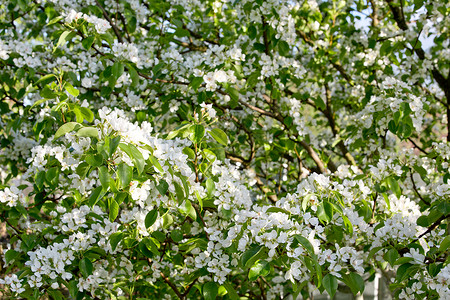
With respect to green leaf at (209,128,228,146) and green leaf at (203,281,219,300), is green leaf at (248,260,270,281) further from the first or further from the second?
green leaf at (209,128,228,146)

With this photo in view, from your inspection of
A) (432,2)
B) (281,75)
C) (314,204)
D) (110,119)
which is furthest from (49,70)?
(432,2)

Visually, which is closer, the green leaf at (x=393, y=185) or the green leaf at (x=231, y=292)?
the green leaf at (x=231, y=292)

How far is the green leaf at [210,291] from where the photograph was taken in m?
1.81

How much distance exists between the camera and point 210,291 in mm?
1817

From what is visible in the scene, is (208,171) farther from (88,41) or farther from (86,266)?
(88,41)

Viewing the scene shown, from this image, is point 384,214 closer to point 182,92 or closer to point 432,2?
point 182,92

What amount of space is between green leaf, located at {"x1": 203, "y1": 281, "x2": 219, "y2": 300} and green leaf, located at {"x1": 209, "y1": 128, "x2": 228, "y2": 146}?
565mm

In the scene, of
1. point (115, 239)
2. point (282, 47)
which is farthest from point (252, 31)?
point (115, 239)

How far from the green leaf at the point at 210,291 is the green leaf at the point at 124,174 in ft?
2.11

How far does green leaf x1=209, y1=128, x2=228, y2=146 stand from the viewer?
6.12ft

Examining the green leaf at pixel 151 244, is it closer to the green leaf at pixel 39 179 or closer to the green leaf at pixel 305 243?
the green leaf at pixel 39 179

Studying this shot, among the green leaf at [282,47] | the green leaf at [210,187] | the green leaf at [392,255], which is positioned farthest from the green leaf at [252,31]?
the green leaf at [392,255]

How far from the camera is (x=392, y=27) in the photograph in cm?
387

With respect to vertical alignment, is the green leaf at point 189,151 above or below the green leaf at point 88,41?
below
